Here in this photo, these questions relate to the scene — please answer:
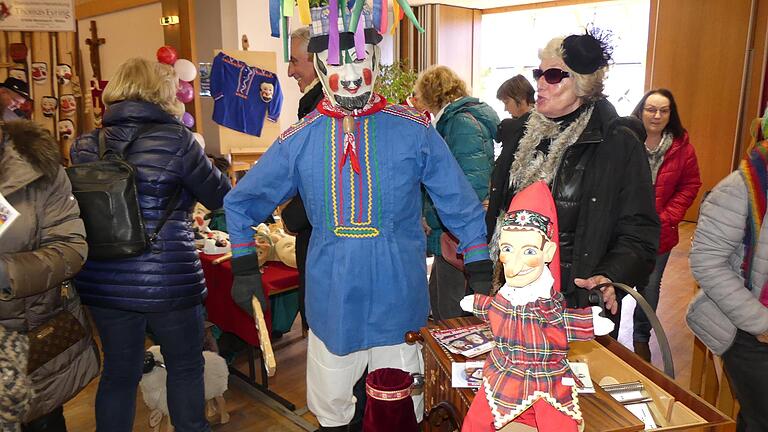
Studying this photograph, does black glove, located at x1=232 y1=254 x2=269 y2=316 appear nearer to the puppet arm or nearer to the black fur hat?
the puppet arm

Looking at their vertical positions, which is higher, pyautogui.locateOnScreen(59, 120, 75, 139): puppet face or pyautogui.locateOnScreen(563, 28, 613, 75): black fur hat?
pyautogui.locateOnScreen(563, 28, 613, 75): black fur hat

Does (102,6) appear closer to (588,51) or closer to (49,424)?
(49,424)

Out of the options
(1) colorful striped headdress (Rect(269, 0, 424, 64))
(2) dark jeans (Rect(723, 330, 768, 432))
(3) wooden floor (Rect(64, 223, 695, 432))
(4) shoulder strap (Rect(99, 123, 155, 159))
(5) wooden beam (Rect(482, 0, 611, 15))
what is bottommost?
(3) wooden floor (Rect(64, 223, 695, 432))

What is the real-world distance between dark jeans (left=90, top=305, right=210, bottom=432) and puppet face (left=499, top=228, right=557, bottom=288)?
1.46 m

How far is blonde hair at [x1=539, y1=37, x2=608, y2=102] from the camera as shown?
5.80 feet

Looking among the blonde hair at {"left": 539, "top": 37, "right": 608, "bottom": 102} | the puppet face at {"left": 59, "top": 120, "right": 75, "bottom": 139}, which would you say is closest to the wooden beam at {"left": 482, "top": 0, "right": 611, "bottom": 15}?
the puppet face at {"left": 59, "top": 120, "right": 75, "bottom": 139}

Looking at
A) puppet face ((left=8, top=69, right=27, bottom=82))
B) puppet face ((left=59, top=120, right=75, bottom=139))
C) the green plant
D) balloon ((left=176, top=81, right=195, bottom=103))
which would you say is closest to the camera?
balloon ((left=176, top=81, right=195, bottom=103))

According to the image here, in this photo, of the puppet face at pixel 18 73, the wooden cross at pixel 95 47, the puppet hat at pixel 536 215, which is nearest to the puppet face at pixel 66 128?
the puppet face at pixel 18 73

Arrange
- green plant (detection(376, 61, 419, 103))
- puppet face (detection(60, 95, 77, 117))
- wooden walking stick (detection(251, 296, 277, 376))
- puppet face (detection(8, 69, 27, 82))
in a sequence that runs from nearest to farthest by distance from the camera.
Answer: wooden walking stick (detection(251, 296, 277, 376)) → puppet face (detection(8, 69, 27, 82)) → puppet face (detection(60, 95, 77, 117)) → green plant (detection(376, 61, 419, 103))

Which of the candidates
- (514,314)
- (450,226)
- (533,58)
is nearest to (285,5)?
(450,226)

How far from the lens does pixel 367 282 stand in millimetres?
1693

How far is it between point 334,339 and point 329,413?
25 centimetres

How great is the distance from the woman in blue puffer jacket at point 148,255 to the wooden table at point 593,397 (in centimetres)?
104

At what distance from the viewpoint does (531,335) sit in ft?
3.44
